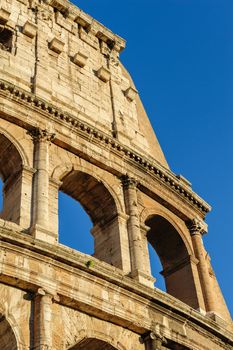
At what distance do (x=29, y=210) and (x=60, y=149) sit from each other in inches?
101

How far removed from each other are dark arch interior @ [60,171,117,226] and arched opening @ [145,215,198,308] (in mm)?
1590

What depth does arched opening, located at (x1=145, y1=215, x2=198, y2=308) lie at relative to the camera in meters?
19.5

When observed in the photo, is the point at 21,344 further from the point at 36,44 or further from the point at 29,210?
the point at 36,44

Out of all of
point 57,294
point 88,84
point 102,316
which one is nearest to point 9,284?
point 57,294

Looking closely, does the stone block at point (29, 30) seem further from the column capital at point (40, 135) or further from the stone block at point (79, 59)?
the column capital at point (40, 135)

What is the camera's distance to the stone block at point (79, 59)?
21312mm

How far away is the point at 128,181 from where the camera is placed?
1928 cm

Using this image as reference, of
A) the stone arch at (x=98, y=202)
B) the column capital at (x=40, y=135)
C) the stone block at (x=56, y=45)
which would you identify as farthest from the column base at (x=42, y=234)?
the stone block at (x=56, y=45)

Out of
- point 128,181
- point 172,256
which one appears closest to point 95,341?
point 128,181

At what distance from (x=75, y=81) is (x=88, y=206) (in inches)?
156

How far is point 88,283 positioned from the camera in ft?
50.8

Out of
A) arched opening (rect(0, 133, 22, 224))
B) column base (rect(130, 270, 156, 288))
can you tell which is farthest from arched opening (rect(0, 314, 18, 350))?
column base (rect(130, 270, 156, 288))

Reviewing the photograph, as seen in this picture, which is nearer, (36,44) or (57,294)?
(57,294)

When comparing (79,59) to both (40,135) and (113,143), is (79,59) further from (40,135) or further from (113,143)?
(40,135)
